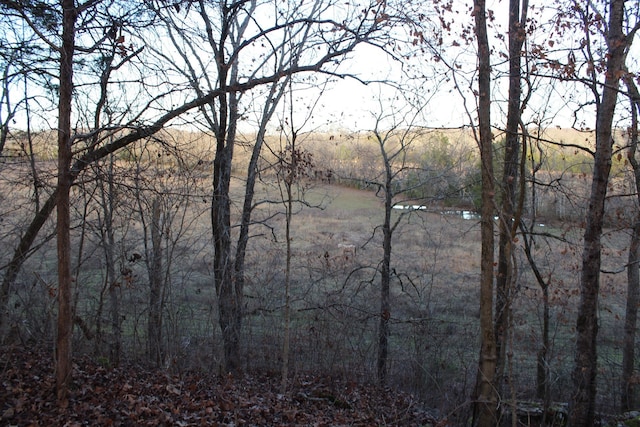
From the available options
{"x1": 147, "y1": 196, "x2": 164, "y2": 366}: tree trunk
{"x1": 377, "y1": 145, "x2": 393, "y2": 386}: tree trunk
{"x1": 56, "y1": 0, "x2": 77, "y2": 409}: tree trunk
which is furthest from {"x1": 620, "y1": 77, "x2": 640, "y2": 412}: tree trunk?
{"x1": 56, "y1": 0, "x2": 77, "y2": 409}: tree trunk

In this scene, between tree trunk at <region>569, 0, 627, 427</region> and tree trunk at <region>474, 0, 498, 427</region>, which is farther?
tree trunk at <region>569, 0, 627, 427</region>

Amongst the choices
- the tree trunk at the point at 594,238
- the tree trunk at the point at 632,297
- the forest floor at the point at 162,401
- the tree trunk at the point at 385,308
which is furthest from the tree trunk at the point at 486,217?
the tree trunk at the point at 632,297

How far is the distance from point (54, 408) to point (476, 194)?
13108mm

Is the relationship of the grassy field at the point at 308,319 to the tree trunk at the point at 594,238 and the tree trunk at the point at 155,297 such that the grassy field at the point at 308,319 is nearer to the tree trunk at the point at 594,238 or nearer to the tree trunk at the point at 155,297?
the tree trunk at the point at 155,297

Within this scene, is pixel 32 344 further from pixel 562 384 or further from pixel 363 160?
pixel 562 384

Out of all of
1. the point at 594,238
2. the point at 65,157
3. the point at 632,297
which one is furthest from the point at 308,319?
the point at 65,157

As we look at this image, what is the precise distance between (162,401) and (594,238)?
6.71 metres

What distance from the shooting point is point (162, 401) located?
7.07 m

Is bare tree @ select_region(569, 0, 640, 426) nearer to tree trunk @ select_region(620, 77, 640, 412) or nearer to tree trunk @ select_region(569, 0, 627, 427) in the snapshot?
tree trunk @ select_region(569, 0, 627, 427)

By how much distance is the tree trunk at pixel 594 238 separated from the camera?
7836mm

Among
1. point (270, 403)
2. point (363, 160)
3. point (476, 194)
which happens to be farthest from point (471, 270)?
point (270, 403)

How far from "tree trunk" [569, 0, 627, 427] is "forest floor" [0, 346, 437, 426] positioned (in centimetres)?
266

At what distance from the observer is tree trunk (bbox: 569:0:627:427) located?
309 inches

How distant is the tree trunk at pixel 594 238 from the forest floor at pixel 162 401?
2657 millimetres
